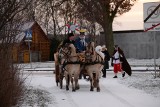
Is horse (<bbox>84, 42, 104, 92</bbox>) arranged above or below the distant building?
below

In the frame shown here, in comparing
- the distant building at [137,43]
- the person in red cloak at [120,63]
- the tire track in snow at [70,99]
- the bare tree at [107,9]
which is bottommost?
the tire track in snow at [70,99]

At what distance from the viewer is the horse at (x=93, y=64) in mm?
16281

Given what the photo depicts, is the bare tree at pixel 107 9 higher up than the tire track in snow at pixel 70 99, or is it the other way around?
the bare tree at pixel 107 9

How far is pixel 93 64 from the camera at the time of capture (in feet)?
53.9

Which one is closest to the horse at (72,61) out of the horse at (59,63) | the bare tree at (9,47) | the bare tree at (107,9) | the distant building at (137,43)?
the horse at (59,63)

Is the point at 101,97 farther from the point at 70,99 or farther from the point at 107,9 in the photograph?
the point at 107,9

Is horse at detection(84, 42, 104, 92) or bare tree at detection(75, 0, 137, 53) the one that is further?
bare tree at detection(75, 0, 137, 53)

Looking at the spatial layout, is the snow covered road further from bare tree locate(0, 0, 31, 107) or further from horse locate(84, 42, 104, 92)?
bare tree locate(0, 0, 31, 107)

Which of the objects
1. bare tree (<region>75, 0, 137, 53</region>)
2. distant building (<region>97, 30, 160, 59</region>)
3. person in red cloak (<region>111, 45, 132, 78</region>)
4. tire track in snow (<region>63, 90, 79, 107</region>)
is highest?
bare tree (<region>75, 0, 137, 53</region>)

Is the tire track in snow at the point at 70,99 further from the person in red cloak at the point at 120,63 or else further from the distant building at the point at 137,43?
the distant building at the point at 137,43

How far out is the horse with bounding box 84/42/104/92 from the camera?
16281 mm

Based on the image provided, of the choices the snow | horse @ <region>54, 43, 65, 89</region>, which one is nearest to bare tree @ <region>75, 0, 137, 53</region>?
horse @ <region>54, 43, 65, 89</region>

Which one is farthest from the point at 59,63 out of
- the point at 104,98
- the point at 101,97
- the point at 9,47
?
the point at 9,47

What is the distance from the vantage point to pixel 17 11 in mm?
9898
